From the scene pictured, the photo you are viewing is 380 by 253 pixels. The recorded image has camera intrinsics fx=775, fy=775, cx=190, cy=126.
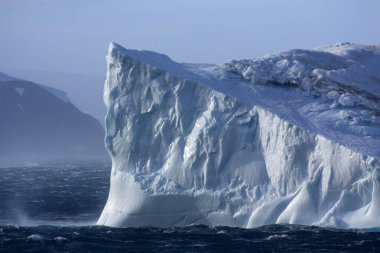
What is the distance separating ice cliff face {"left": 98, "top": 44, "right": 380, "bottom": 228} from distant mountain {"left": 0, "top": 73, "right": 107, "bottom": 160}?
56708 millimetres

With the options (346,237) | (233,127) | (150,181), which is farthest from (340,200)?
(150,181)

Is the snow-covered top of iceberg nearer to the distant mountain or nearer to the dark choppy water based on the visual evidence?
the dark choppy water

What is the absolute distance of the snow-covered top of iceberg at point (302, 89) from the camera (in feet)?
83.5

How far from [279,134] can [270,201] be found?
2.23 meters

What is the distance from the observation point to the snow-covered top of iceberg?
83.5 feet

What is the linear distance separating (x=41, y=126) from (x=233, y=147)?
63867 millimetres

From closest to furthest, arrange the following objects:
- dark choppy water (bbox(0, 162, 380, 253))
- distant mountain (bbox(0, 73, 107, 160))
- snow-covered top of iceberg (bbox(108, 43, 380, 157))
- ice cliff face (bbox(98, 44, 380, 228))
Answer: dark choppy water (bbox(0, 162, 380, 253))
ice cliff face (bbox(98, 44, 380, 228))
snow-covered top of iceberg (bbox(108, 43, 380, 157))
distant mountain (bbox(0, 73, 107, 160))

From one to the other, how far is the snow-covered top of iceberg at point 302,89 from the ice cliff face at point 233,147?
0.19 ft

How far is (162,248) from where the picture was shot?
21.0 meters

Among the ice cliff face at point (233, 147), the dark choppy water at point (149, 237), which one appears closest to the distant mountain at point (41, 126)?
the dark choppy water at point (149, 237)

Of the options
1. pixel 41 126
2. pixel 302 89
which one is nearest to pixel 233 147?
pixel 302 89

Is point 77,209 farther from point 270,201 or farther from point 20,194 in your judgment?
point 270,201

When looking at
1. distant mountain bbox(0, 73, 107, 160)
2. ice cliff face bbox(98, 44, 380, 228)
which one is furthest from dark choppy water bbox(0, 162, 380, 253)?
distant mountain bbox(0, 73, 107, 160)

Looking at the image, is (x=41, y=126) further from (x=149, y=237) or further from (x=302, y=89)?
(x=149, y=237)
